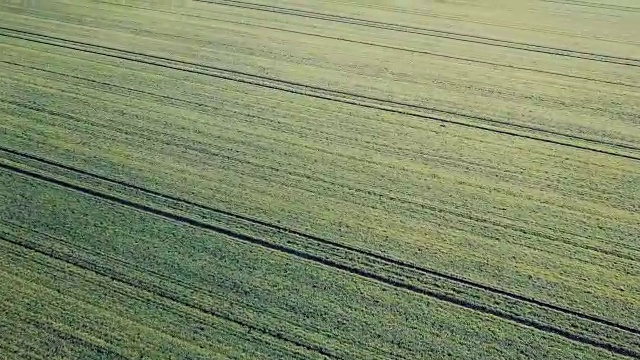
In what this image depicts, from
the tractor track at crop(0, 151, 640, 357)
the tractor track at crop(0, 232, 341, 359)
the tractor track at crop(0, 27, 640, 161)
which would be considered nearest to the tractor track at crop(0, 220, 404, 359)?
the tractor track at crop(0, 232, 341, 359)

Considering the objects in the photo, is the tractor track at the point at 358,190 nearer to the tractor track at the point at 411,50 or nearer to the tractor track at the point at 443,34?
the tractor track at the point at 411,50

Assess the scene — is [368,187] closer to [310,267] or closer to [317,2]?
[310,267]

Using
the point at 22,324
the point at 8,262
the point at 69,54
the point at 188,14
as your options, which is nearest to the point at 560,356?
the point at 22,324

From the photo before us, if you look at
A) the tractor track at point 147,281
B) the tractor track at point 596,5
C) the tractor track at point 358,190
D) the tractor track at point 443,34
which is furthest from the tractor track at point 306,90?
the tractor track at point 596,5

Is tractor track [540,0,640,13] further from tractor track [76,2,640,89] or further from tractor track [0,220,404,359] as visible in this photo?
tractor track [0,220,404,359]

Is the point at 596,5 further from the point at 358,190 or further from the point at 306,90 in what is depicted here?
the point at 358,190

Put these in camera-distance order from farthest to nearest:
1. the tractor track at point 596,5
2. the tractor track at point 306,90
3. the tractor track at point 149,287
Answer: the tractor track at point 596,5
the tractor track at point 306,90
the tractor track at point 149,287
